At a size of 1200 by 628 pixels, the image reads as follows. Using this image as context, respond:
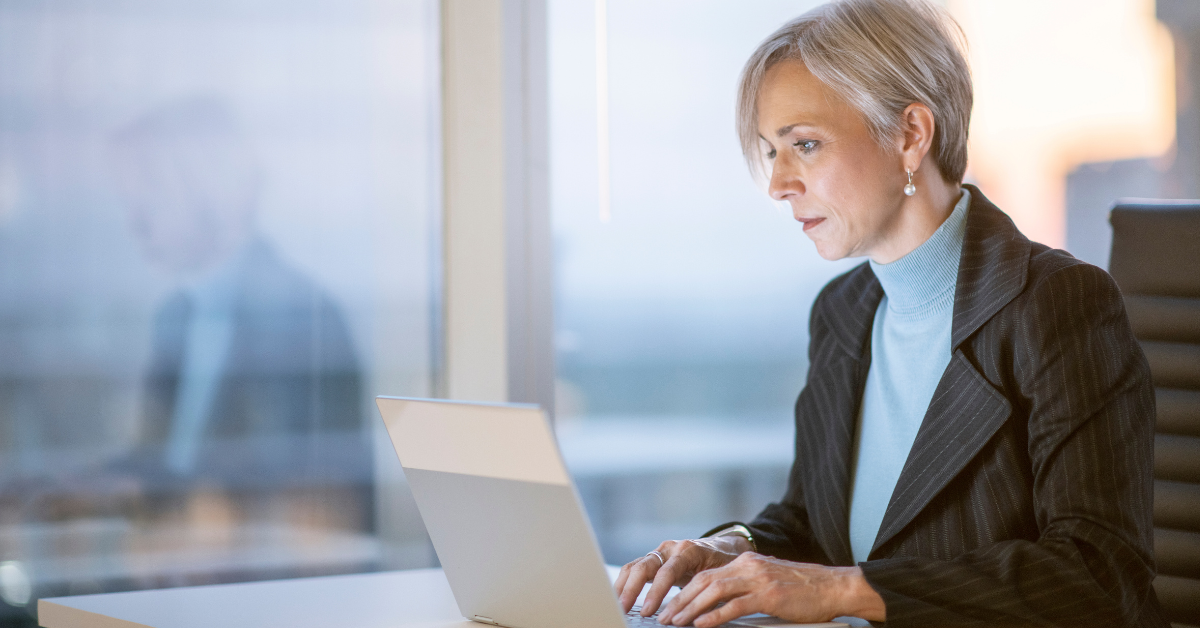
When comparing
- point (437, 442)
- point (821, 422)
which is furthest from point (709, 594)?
point (821, 422)

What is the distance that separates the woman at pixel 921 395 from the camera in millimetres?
979

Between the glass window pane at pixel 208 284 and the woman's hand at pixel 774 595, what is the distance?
139cm

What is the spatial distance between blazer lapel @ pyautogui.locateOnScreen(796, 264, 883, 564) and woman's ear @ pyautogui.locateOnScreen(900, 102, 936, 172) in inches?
8.8

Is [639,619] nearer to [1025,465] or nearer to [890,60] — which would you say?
[1025,465]

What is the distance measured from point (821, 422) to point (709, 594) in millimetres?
549

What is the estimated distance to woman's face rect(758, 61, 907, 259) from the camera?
4.36 ft

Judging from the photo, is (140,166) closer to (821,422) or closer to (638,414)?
(638,414)

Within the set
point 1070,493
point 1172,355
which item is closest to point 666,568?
point 1070,493

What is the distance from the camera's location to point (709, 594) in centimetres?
96

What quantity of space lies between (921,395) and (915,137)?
0.35 m

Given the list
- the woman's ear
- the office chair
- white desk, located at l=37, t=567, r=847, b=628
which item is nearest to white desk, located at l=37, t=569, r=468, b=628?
white desk, located at l=37, t=567, r=847, b=628

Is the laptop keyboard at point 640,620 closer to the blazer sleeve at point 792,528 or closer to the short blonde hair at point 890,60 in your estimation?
the blazer sleeve at point 792,528

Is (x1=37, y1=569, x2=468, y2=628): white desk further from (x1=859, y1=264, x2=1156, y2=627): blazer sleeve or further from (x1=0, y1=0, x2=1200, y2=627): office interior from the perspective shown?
(x1=0, y1=0, x2=1200, y2=627): office interior

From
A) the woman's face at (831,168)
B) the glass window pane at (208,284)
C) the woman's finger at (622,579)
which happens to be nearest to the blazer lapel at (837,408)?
the woman's face at (831,168)
